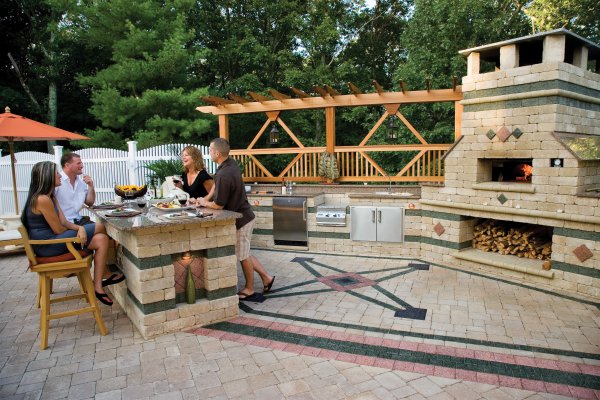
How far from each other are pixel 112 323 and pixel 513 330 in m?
4.27

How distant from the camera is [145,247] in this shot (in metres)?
3.98

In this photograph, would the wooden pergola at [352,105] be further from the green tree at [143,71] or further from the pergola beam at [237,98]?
the green tree at [143,71]

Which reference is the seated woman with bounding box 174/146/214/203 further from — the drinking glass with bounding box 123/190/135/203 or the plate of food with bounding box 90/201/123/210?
the plate of food with bounding box 90/201/123/210

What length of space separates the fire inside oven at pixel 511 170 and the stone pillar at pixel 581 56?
60.9 inches

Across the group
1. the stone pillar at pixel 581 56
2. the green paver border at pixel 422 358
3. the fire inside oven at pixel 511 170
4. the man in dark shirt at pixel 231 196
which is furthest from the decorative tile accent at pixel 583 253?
the man in dark shirt at pixel 231 196

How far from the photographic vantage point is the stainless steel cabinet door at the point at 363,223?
7418 millimetres

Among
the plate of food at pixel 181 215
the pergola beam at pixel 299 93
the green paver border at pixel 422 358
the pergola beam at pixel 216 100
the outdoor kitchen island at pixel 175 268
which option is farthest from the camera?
the pergola beam at pixel 216 100

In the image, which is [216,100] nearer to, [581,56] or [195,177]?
[195,177]

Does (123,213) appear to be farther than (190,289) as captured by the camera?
Yes

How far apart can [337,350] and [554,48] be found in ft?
16.3

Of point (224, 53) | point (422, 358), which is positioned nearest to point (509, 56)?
point (422, 358)

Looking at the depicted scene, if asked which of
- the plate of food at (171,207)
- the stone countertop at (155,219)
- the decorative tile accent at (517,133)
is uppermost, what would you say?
the decorative tile accent at (517,133)

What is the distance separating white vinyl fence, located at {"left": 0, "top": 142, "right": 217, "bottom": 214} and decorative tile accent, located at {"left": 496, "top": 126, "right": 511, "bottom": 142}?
6806 millimetres

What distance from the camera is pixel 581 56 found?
6.02 m
